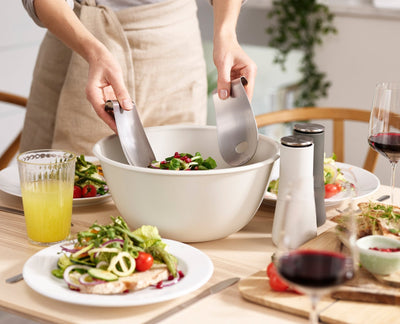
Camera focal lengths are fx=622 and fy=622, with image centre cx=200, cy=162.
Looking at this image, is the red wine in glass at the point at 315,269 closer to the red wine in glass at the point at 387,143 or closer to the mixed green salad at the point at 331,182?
the red wine in glass at the point at 387,143

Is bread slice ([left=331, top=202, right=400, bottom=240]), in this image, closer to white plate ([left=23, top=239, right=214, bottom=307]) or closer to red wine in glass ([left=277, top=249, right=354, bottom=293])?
white plate ([left=23, top=239, right=214, bottom=307])

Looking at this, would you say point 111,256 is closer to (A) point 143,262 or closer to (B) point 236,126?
(A) point 143,262

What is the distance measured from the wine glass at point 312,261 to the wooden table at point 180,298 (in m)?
0.20

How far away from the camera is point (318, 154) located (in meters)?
1.26

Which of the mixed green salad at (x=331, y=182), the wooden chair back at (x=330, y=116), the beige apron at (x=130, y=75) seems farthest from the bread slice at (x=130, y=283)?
the wooden chair back at (x=330, y=116)

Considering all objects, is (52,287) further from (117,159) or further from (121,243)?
(117,159)

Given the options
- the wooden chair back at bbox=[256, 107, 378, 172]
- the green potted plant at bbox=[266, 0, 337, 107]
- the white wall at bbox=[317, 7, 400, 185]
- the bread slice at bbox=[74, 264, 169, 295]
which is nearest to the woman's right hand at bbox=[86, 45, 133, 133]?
the bread slice at bbox=[74, 264, 169, 295]

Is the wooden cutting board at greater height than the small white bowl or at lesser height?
lesser

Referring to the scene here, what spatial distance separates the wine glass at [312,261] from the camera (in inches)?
28.3

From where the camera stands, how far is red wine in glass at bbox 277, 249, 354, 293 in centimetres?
72

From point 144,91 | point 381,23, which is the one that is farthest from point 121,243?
point 381,23

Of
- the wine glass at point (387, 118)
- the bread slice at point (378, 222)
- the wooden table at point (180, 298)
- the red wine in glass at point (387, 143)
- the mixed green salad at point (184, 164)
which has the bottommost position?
the wooden table at point (180, 298)

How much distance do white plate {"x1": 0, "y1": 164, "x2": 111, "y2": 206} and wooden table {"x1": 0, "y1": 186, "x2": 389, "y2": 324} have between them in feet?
0.09

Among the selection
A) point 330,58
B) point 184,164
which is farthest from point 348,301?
point 330,58
